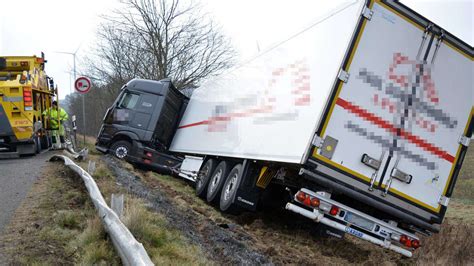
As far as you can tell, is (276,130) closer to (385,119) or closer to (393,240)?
(385,119)

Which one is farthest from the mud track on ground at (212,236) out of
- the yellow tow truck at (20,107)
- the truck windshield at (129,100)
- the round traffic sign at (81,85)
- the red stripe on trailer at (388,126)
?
the round traffic sign at (81,85)

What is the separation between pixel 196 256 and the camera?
487 centimetres

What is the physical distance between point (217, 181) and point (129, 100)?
5965mm

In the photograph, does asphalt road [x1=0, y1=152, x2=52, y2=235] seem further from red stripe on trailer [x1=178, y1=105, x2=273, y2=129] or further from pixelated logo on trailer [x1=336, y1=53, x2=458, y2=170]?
pixelated logo on trailer [x1=336, y1=53, x2=458, y2=170]

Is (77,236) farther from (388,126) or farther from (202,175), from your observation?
(202,175)

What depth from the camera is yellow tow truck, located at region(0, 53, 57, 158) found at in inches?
548

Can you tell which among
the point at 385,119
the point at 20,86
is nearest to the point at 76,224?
the point at 385,119

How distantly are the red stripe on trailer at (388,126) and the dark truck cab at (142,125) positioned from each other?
8.98m

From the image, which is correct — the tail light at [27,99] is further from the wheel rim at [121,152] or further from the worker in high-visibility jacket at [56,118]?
the wheel rim at [121,152]

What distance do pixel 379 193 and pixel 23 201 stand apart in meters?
4.71

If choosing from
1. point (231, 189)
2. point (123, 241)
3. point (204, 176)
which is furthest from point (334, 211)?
point (204, 176)

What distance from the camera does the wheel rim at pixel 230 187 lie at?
855cm

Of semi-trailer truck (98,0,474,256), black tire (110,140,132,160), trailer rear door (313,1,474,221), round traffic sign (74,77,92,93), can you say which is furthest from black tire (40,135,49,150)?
trailer rear door (313,1,474,221)

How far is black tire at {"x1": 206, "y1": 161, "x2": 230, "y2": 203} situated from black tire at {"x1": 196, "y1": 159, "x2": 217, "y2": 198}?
0.66ft
